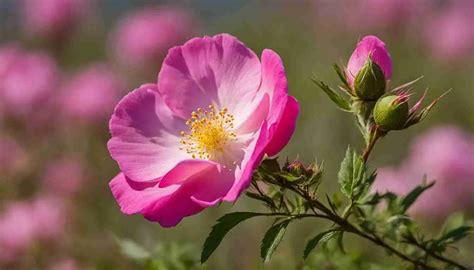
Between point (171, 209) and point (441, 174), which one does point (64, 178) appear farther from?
point (171, 209)

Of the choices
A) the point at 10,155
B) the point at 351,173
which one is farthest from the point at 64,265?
the point at 351,173

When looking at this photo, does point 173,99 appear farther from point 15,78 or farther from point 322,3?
point 322,3

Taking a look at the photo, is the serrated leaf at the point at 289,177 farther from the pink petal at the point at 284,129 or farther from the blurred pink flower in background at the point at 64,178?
the blurred pink flower in background at the point at 64,178

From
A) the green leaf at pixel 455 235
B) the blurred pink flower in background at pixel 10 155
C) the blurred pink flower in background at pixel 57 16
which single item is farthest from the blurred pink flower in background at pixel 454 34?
the green leaf at pixel 455 235

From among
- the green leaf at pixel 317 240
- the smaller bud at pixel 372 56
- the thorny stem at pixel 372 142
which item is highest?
the smaller bud at pixel 372 56

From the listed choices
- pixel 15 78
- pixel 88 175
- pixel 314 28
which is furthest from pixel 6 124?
pixel 314 28

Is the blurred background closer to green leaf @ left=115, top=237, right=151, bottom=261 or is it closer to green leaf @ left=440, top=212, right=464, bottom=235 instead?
green leaf @ left=115, top=237, right=151, bottom=261

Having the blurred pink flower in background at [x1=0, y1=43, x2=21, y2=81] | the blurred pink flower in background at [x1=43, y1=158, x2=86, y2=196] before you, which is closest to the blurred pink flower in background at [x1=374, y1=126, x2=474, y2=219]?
the blurred pink flower in background at [x1=43, y1=158, x2=86, y2=196]
